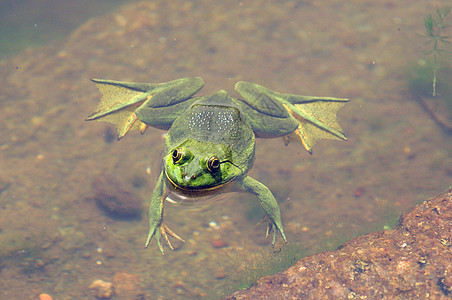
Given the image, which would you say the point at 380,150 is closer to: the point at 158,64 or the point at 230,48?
the point at 230,48

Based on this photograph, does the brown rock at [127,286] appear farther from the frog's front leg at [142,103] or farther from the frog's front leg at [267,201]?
the frog's front leg at [142,103]

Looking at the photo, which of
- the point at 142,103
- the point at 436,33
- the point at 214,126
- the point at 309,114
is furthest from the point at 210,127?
the point at 436,33

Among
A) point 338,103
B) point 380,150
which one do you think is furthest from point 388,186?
point 338,103

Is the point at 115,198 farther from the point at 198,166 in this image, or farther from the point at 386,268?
the point at 386,268

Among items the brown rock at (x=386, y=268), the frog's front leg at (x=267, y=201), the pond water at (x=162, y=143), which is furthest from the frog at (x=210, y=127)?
the brown rock at (x=386, y=268)

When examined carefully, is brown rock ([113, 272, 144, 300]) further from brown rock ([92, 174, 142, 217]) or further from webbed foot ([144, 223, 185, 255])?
brown rock ([92, 174, 142, 217])
